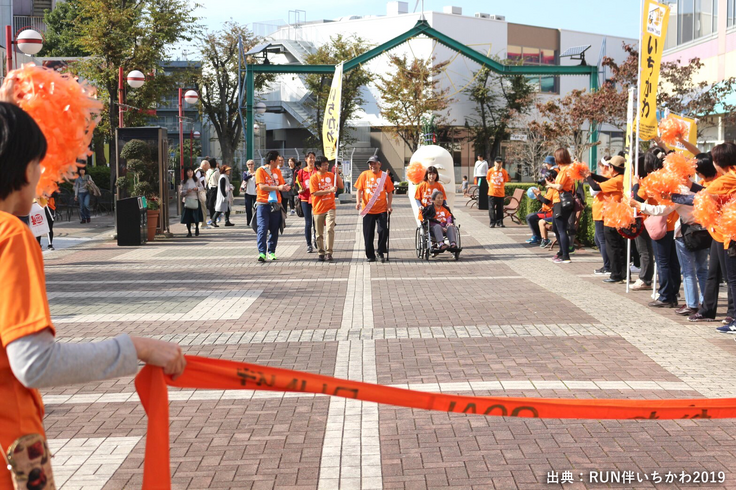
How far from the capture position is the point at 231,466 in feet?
15.6

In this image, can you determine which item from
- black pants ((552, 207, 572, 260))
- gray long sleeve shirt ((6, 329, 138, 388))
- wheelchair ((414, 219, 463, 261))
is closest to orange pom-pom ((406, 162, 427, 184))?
wheelchair ((414, 219, 463, 261))

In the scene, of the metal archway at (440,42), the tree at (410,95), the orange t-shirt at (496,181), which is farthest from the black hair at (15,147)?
the tree at (410,95)

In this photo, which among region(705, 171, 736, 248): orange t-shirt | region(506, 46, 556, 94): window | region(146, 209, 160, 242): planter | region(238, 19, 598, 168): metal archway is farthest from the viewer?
region(506, 46, 556, 94): window

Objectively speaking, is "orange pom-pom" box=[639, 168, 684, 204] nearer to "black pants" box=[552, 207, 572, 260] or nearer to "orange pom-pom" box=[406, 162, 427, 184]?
"black pants" box=[552, 207, 572, 260]

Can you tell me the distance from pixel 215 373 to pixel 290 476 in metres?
1.90

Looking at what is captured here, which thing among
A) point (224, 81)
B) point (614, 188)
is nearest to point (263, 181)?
point (614, 188)

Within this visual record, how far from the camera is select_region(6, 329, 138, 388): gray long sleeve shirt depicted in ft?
6.97

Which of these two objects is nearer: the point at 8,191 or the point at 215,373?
the point at 8,191

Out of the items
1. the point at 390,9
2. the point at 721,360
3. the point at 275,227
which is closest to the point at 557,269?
the point at 275,227

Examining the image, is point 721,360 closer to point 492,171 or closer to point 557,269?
point 557,269

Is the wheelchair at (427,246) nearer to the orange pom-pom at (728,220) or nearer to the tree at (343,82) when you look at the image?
the orange pom-pom at (728,220)

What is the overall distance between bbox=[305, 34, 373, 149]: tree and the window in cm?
1371

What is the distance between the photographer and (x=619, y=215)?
11.0 m

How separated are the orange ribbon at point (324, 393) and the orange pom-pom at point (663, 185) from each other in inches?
235
